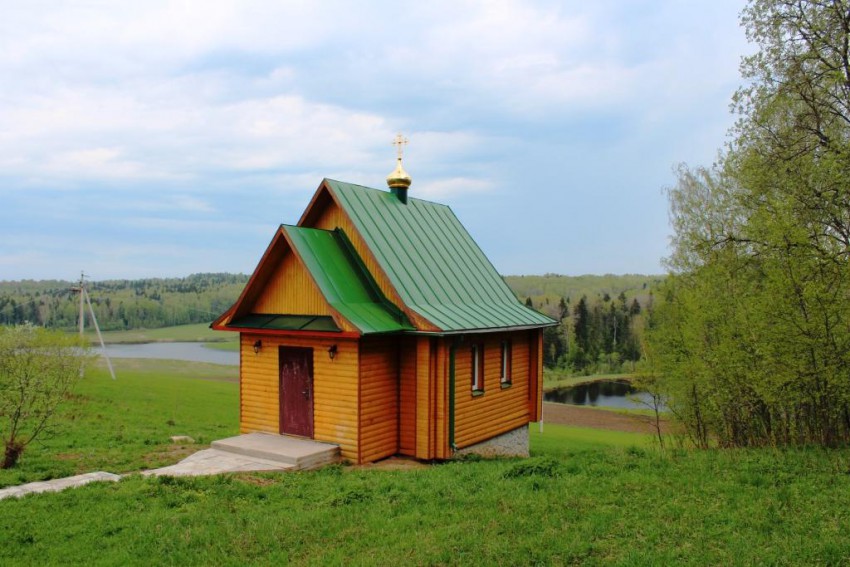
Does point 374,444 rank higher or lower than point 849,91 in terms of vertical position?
lower

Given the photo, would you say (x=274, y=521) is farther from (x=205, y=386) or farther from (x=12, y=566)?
(x=205, y=386)

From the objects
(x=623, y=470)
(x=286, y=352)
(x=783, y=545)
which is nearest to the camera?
(x=783, y=545)

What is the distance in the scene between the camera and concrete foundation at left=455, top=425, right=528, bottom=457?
13000mm

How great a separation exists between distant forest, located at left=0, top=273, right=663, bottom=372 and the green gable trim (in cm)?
1515

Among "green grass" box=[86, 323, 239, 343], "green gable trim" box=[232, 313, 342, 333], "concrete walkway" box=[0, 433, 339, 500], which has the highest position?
"green gable trim" box=[232, 313, 342, 333]

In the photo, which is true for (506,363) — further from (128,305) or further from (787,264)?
(128,305)

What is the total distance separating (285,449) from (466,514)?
4.90m

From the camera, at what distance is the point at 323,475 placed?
1009cm

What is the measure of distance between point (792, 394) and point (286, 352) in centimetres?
911

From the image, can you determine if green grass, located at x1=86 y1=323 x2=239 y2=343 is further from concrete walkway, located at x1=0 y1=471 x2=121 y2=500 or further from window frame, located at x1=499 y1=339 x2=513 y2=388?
concrete walkway, located at x1=0 y1=471 x2=121 y2=500

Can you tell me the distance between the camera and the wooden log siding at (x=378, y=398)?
1141cm

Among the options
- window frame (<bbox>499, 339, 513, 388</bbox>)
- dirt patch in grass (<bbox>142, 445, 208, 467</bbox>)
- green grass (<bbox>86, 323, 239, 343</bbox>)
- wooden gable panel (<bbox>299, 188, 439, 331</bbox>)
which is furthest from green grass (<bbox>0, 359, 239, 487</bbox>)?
green grass (<bbox>86, 323, 239, 343</bbox>)

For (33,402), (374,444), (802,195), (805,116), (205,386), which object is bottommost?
(205,386)

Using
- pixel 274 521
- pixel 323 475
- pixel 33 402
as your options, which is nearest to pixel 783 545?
pixel 274 521
